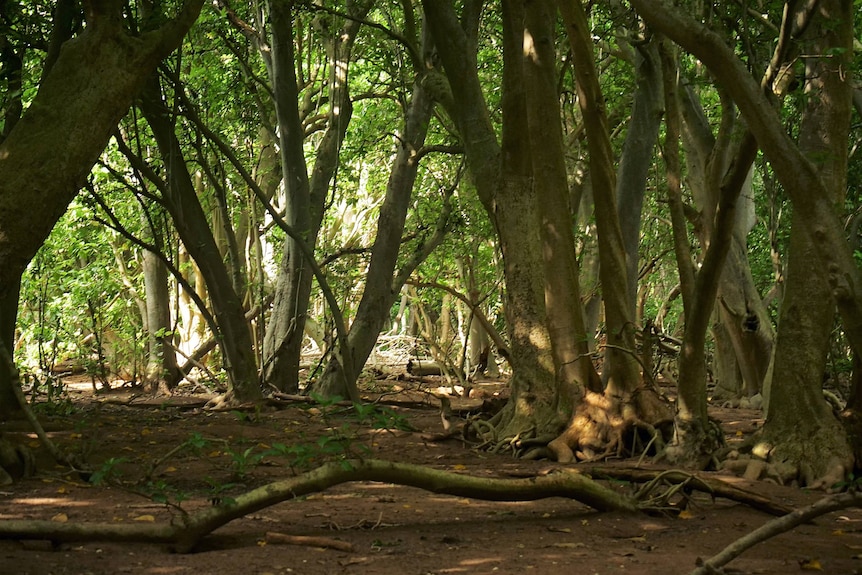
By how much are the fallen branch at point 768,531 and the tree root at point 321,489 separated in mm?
1717

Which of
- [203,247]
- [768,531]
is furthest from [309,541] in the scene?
[203,247]

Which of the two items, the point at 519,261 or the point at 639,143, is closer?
Answer: the point at 519,261

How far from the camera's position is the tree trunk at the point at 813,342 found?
6.82 metres

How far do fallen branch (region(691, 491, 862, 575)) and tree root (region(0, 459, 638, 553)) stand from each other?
1717mm

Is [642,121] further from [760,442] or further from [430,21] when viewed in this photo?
[760,442]

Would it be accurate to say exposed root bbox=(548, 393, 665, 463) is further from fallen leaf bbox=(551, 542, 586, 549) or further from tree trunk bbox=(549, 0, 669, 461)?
fallen leaf bbox=(551, 542, 586, 549)

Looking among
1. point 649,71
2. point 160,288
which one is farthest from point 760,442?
point 160,288

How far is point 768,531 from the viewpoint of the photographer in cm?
385

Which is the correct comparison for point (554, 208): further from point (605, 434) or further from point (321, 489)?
point (321, 489)

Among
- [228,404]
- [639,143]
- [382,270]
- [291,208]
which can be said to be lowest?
[228,404]

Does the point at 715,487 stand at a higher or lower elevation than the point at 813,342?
lower

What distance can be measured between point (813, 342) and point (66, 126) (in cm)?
571

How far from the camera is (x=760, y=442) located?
7.26 metres

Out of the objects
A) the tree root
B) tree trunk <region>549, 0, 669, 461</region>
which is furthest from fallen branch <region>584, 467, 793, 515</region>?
tree trunk <region>549, 0, 669, 461</region>
